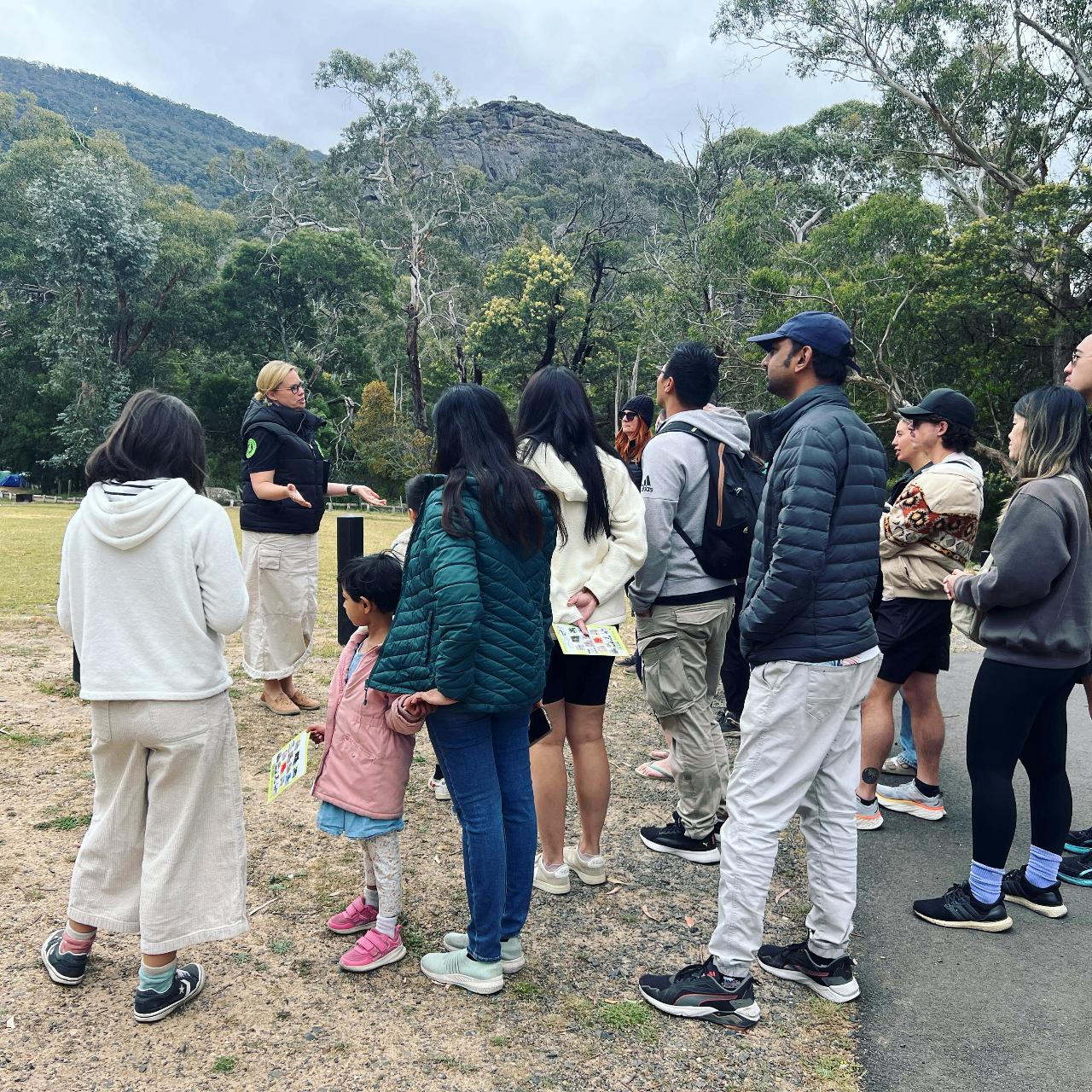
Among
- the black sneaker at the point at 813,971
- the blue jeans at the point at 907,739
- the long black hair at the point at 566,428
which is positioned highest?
the long black hair at the point at 566,428

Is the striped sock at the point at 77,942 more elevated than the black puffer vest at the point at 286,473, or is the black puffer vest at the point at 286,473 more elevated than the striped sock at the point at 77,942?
the black puffer vest at the point at 286,473

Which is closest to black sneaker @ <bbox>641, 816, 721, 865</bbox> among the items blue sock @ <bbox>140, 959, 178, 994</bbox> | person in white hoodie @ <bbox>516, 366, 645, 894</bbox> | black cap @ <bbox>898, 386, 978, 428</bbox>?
person in white hoodie @ <bbox>516, 366, 645, 894</bbox>

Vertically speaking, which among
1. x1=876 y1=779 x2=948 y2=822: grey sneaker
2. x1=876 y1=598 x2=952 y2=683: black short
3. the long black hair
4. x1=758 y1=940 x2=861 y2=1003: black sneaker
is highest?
the long black hair

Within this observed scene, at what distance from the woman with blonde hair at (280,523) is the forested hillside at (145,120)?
98.8 metres

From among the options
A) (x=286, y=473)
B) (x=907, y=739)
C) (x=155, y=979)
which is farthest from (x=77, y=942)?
(x=907, y=739)

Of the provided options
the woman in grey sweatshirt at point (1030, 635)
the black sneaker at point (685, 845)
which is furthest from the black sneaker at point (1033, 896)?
the black sneaker at point (685, 845)

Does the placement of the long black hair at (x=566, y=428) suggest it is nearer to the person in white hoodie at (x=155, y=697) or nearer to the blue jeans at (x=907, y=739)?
the person in white hoodie at (x=155, y=697)

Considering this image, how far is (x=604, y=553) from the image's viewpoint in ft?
10.5

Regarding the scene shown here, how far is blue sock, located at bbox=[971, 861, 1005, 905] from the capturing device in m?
3.14

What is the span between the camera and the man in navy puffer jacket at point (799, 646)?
2480mm

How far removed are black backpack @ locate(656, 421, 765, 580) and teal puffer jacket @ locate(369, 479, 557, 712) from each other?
3.26ft

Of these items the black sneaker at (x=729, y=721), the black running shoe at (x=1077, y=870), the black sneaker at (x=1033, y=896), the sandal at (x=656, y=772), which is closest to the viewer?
the black sneaker at (x=1033, y=896)

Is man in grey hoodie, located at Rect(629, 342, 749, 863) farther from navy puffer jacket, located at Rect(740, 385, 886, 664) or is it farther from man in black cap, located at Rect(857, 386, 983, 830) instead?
man in black cap, located at Rect(857, 386, 983, 830)

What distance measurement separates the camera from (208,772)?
247 centimetres
